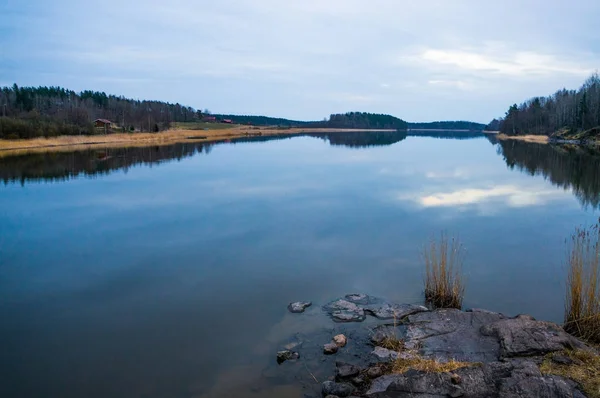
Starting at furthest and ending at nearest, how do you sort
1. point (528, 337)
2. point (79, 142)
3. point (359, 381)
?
point (79, 142), point (528, 337), point (359, 381)

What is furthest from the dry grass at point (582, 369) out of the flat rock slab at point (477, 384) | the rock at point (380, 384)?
the rock at point (380, 384)

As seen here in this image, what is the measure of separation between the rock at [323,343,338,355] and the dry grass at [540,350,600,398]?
98.1 inches

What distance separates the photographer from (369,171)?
27922mm

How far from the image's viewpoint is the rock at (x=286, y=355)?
19.1 feet

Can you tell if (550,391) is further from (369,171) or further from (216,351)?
(369,171)

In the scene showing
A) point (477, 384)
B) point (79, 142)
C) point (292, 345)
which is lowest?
point (292, 345)

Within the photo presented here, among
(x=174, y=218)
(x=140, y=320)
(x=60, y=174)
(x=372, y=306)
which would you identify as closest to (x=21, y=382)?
(x=140, y=320)

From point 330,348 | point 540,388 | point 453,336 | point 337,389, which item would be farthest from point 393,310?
point 540,388

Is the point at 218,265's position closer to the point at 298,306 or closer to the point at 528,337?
the point at 298,306

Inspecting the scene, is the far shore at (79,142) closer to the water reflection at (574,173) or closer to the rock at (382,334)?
the rock at (382,334)

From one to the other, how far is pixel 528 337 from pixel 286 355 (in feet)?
10.5

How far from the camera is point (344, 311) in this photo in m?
7.28

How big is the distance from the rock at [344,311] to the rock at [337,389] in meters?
1.96

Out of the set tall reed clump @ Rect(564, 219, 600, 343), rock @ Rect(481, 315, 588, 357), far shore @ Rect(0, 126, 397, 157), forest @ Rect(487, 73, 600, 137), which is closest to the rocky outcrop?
rock @ Rect(481, 315, 588, 357)
